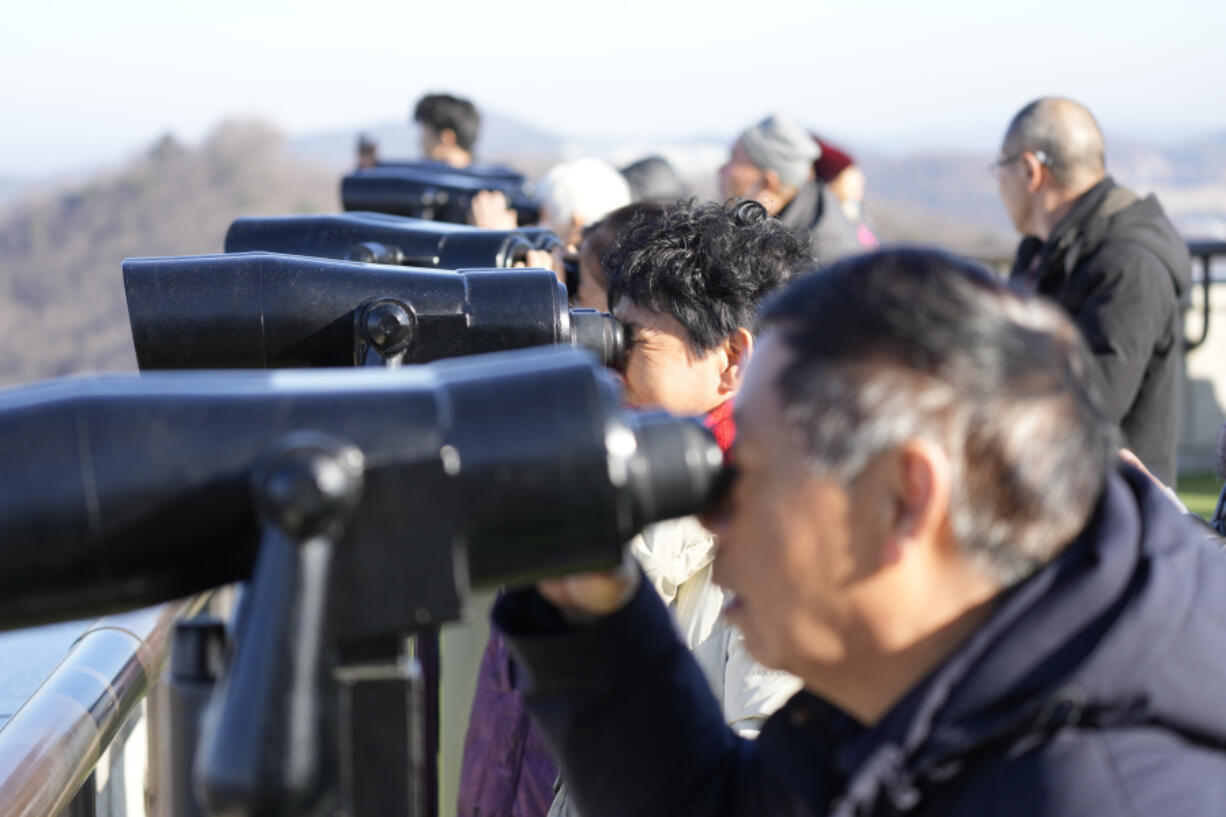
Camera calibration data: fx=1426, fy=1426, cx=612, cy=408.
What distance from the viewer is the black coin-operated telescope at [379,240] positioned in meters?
2.54

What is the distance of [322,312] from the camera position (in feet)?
6.47

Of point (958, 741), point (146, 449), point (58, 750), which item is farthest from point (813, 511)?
point (58, 750)

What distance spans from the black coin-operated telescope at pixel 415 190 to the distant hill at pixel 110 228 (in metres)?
11.5

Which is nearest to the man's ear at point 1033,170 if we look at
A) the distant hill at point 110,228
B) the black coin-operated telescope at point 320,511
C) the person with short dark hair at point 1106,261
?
the person with short dark hair at point 1106,261

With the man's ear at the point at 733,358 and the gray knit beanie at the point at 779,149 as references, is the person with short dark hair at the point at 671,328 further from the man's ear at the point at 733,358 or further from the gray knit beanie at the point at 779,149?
the gray knit beanie at the point at 779,149

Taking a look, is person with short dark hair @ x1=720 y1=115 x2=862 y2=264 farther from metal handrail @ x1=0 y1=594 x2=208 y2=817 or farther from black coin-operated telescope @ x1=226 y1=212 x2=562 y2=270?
metal handrail @ x1=0 y1=594 x2=208 y2=817

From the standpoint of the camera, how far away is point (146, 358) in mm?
1915

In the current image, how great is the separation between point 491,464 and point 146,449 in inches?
10.1

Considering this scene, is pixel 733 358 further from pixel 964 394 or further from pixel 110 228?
pixel 110 228

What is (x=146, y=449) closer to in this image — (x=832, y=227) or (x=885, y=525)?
(x=885, y=525)

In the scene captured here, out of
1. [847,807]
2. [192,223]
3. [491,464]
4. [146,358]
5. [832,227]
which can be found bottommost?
[192,223]

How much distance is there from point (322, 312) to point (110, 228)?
1713 centimetres

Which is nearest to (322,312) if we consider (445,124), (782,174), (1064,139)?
(1064,139)

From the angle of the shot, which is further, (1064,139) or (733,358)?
(1064,139)
